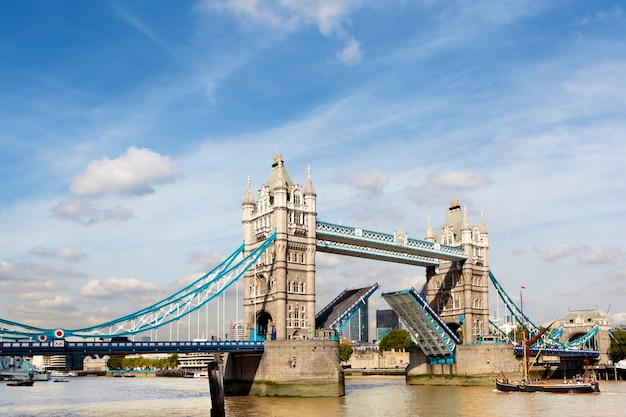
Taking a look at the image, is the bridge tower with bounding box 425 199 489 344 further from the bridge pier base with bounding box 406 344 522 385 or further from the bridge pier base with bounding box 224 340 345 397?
the bridge pier base with bounding box 224 340 345 397

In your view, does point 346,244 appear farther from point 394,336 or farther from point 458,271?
point 394,336

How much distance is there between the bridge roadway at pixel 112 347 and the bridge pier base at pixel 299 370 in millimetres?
1799

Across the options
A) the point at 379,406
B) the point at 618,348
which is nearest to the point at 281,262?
the point at 379,406

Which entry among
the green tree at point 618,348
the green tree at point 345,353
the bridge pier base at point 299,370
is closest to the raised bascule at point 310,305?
the bridge pier base at point 299,370

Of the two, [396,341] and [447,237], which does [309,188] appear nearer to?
[447,237]

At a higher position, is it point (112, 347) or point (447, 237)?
point (447, 237)

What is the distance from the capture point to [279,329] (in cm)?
6100

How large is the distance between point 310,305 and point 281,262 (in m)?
4.92

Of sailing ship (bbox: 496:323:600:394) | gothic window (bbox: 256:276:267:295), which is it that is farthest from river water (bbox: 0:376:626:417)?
gothic window (bbox: 256:276:267:295)

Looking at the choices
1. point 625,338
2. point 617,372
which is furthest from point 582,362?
point 625,338

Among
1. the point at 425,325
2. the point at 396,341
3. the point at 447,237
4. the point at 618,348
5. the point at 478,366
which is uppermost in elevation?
the point at 447,237

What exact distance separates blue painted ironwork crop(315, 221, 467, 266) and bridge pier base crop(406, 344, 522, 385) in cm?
1048

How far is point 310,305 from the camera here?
6319 cm

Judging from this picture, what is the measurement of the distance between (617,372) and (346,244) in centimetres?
5074
